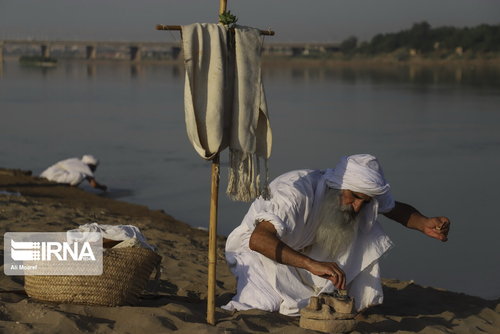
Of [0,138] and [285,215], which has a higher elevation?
[285,215]

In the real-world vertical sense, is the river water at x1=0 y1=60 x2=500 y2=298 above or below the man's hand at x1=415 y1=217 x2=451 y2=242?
below

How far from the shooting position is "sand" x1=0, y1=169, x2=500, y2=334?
4098mm

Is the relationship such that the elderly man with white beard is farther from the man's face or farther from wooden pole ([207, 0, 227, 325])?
wooden pole ([207, 0, 227, 325])

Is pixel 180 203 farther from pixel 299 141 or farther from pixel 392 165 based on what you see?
pixel 299 141

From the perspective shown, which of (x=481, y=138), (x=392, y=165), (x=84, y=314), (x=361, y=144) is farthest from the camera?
(x=481, y=138)

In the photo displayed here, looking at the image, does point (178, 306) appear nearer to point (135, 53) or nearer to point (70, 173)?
point (70, 173)

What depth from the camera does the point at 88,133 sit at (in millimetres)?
17781

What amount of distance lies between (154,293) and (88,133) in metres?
13.2

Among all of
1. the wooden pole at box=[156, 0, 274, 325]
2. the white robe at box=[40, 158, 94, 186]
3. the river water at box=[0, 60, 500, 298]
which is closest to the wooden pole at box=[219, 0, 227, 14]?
the wooden pole at box=[156, 0, 274, 325]

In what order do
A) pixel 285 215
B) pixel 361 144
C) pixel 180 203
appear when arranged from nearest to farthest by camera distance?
1. pixel 285 215
2. pixel 180 203
3. pixel 361 144

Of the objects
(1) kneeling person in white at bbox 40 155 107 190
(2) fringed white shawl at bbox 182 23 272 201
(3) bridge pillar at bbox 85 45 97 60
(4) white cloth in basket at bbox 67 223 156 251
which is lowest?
(3) bridge pillar at bbox 85 45 97 60

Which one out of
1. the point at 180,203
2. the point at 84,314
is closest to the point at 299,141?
the point at 180,203

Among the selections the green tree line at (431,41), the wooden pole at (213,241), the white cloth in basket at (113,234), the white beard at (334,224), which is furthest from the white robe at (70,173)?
the green tree line at (431,41)

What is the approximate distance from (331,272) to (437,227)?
102 cm
